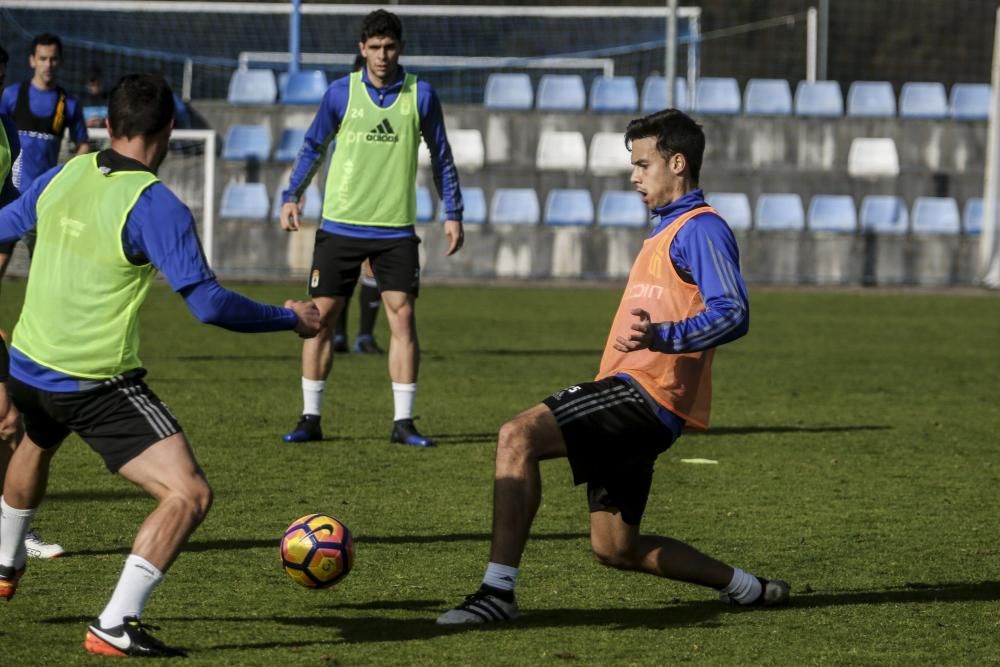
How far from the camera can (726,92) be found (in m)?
26.7

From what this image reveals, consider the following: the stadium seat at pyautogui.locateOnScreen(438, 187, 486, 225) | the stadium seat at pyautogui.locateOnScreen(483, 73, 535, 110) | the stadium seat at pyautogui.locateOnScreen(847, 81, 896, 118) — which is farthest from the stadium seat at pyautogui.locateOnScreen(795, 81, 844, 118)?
the stadium seat at pyautogui.locateOnScreen(438, 187, 486, 225)

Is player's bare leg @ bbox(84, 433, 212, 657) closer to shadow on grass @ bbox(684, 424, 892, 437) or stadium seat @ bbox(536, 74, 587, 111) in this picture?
shadow on grass @ bbox(684, 424, 892, 437)

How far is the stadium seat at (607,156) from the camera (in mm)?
25531

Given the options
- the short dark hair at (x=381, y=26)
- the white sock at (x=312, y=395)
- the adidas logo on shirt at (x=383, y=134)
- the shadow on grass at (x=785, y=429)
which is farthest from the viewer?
the shadow on grass at (x=785, y=429)

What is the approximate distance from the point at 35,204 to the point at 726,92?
22750mm

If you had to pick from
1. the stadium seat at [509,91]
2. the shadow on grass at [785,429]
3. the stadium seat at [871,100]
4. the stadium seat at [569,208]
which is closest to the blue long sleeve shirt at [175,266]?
the shadow on grass at [785,429]

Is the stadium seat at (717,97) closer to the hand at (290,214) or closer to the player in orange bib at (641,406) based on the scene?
the hand at (290,214)

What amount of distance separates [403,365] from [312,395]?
51 cm

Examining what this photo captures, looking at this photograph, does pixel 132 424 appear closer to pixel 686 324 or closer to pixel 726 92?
pixel 686 324

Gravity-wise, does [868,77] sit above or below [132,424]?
above

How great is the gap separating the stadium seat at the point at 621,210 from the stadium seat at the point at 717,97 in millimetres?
2100

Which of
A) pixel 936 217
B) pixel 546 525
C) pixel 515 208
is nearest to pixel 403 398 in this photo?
pixel 546 525

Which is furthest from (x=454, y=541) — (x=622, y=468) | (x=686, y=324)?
(x=686, y=324)

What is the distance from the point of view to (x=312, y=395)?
9.03 m
